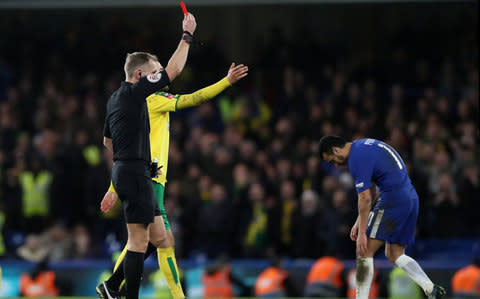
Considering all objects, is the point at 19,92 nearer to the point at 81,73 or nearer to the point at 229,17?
the point at 81,73

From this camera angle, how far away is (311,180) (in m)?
13.6

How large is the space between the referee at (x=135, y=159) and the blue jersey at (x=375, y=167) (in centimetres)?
184

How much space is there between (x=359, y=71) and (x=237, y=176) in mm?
4362

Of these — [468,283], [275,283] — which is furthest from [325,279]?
[468,283]

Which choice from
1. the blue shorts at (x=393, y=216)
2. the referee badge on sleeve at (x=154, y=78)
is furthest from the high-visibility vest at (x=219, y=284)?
the referee badge on sleeve at (x=154, y=78)

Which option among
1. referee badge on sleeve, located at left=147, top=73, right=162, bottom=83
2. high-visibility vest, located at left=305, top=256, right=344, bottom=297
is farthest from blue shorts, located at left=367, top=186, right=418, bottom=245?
high-visibility vest, located at left=305, top=256, right=344, bottom=297

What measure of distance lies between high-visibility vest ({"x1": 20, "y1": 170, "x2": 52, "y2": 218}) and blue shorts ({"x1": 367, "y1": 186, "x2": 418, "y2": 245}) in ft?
27.2

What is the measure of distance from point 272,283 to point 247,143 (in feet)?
10.7

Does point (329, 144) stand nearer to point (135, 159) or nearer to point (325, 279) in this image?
point (135, 159)

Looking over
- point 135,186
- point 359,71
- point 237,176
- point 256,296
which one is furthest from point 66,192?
point 135,186

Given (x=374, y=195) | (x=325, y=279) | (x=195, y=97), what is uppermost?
(x=195, y=97)

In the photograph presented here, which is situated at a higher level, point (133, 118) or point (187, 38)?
point (187, 38)

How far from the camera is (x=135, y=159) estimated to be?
6.76 metres

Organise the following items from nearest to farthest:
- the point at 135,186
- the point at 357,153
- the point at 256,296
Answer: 1. the point at 135,186
2. the point at 357,153
3. the point at 256,296
